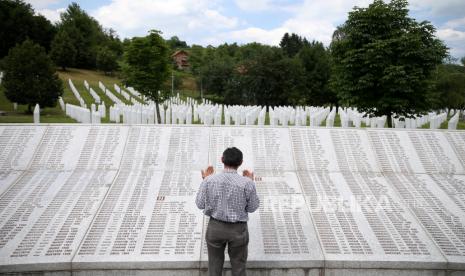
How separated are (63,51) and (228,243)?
65.6m

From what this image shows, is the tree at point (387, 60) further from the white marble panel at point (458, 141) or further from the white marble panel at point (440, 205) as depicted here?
the white marble panel at point (440, 205)

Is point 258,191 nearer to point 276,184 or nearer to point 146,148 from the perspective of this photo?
point 276,184

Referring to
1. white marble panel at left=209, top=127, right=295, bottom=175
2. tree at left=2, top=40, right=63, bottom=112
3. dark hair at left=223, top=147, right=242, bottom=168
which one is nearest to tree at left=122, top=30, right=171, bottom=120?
tree at left=2, top=40, right=63, bottom=112

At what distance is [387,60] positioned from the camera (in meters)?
14.3

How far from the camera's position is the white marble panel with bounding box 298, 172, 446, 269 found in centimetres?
454

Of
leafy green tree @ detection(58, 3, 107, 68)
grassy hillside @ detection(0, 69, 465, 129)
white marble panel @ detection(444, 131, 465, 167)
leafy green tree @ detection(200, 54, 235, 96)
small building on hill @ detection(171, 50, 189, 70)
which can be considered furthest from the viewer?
small building on hill @ detection(171, 50, 189, 70)

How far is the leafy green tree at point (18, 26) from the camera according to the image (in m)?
61.0

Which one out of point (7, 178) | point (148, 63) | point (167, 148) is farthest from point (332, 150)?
point (148, 63)

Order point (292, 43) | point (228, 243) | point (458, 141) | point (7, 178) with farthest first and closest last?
1. point (292, 43)
2. point (458, 141)
3. point (7, 178)
4. point (228, 243)

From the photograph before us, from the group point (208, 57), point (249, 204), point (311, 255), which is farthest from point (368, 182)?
point (208, 57)

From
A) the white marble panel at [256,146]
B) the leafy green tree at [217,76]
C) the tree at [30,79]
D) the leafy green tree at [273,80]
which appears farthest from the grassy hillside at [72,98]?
the white marble panel at [256,146]

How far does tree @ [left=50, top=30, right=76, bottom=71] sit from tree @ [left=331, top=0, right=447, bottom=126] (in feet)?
187

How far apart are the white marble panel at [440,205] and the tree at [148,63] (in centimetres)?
1838

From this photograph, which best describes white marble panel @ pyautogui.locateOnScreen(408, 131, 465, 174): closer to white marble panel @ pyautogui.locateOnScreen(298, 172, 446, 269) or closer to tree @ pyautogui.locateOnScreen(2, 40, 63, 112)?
white marble panel @ pyautogui.locateOnScreen(298, 172, 446, 269)
